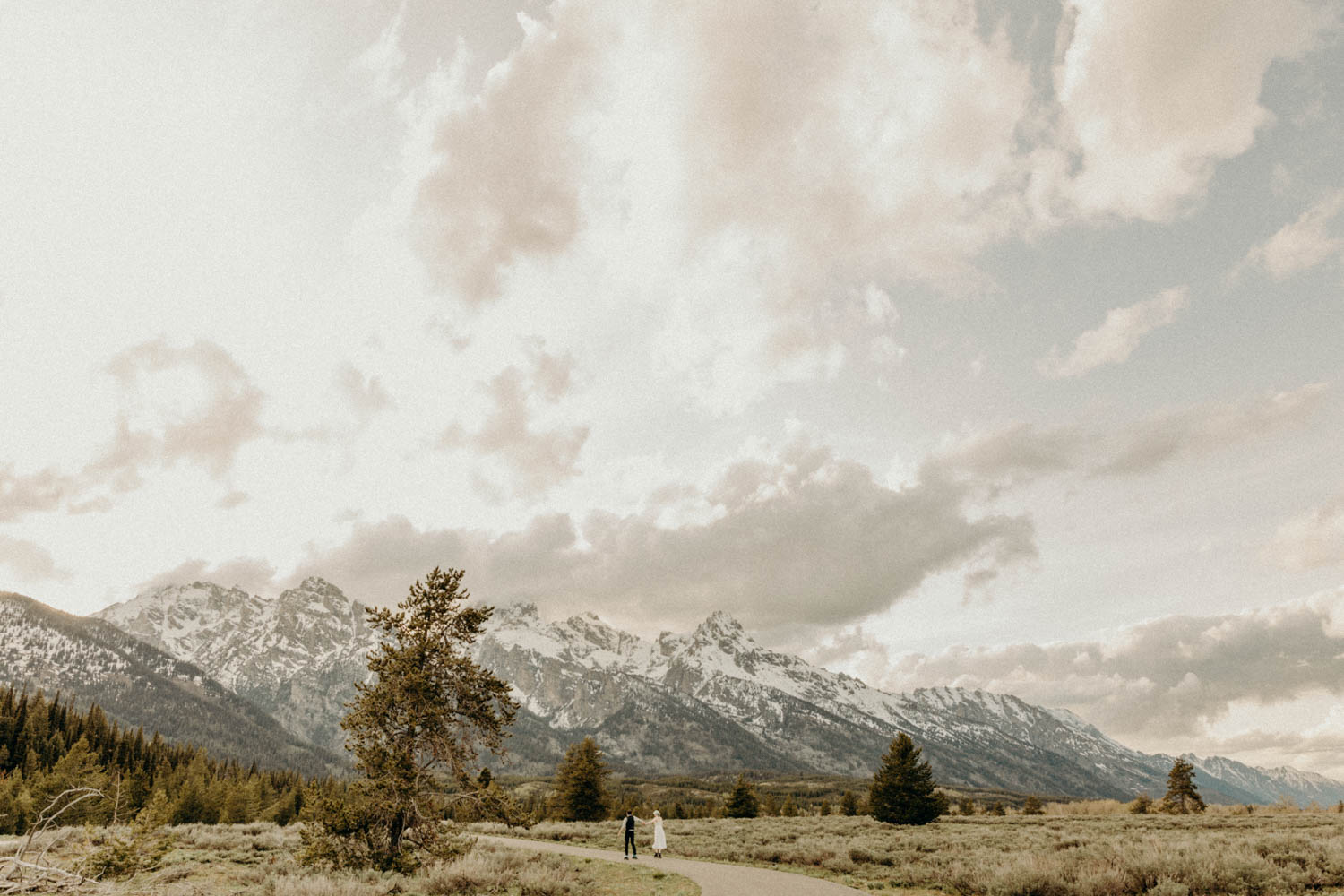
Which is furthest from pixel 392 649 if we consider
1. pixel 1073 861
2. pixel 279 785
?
pixel 279 785

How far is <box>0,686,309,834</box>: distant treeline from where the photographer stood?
6300cm

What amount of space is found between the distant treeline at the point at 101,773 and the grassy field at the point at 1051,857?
56.6 meters

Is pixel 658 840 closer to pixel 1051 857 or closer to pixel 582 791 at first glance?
pixel 1051 857

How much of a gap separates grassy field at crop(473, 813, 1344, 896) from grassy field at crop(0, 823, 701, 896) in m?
6.93

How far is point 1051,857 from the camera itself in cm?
2156

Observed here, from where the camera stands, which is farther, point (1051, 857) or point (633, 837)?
point (633, 837)

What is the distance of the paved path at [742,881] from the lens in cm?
1955

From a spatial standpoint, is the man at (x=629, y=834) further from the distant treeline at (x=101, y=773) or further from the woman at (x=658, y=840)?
the distant treeline at (x=101, y=773)

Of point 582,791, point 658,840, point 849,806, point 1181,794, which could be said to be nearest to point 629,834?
point 658,840

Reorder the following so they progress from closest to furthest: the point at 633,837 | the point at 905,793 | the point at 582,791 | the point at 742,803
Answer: the point at 633,837
the point at 905,793
the point at 582,791
the point at 742,803

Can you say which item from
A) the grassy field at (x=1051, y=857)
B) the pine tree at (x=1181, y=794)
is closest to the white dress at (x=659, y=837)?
the grassy field at (x=1051, y=857)

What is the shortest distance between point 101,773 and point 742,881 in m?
80.4

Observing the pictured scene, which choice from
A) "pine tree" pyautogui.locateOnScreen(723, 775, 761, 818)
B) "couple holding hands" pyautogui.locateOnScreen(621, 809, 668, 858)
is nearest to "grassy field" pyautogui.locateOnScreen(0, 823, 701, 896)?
"couple holding hands" pyautogui.locateOnScreen(621, 809, 668, 858)

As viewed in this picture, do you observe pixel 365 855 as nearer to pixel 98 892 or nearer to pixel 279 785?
pixel 98 892
